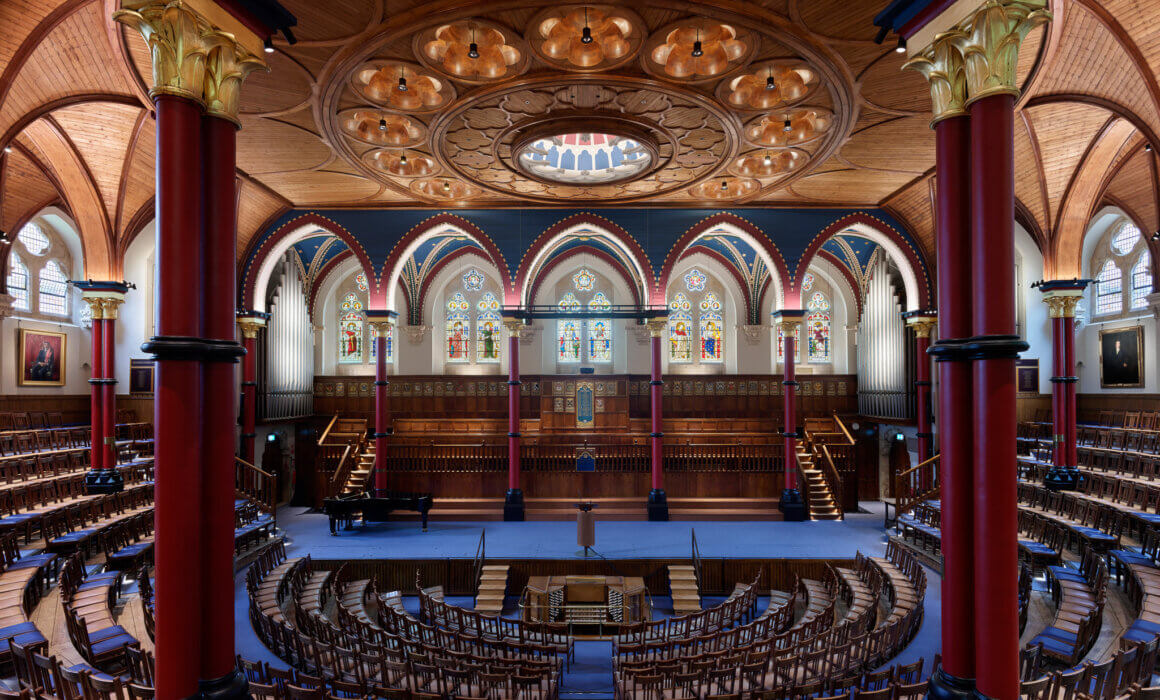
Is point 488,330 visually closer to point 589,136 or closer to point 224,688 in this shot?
point 589,136

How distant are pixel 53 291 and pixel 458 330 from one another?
12.0 m

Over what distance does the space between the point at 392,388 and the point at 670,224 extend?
11324 millimetres

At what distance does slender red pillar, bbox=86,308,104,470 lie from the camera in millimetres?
13273

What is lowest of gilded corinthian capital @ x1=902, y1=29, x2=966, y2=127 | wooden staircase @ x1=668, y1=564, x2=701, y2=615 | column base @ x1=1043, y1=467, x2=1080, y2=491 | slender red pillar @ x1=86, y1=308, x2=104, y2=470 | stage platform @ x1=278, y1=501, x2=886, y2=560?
wooden staircase @ x1=668, y1=564, x2=701, y2=615

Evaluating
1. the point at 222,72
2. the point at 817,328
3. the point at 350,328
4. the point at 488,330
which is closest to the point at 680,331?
the point at 817,328

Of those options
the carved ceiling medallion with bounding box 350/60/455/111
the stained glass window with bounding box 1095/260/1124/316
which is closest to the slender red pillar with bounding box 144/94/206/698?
the carved ceiling medallion with bounding box 350/60/455/111

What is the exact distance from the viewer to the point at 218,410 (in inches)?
219

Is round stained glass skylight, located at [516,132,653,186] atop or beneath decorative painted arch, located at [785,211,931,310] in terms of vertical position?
atop

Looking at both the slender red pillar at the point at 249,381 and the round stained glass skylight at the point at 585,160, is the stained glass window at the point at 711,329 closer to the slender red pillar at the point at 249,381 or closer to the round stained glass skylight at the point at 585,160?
the round stained glass skylight at the point at 585,160

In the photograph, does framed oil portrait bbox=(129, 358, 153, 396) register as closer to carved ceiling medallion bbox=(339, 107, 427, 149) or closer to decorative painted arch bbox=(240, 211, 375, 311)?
decorative painted arch bbox=(240, 211, 375, 311)

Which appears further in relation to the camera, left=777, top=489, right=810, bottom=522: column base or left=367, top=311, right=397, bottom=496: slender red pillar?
left=367, top=311, right=397, bottom=496: slender red pillar

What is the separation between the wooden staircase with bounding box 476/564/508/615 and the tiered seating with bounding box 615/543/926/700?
388 centimetres

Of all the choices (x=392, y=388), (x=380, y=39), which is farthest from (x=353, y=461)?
(x=380, y=39)

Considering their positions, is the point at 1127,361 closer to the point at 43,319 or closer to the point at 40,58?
the point at 40,58
